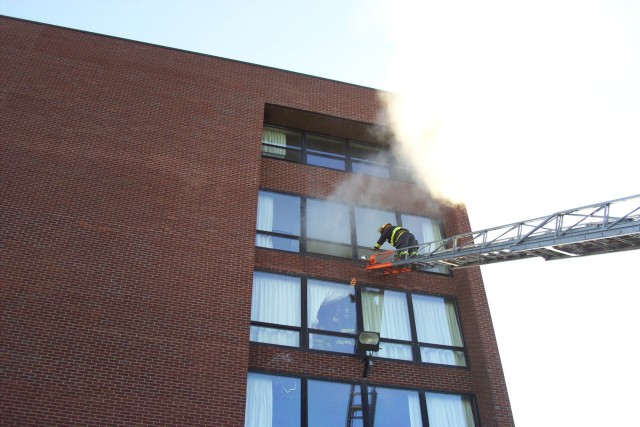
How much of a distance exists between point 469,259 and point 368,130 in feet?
15.4

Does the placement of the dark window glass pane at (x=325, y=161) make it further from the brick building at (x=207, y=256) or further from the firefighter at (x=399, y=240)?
the firefighter at (x=399, y=240)

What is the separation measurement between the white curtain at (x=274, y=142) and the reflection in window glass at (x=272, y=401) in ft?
17.0

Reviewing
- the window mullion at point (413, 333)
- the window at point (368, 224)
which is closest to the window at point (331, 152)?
the window at point (368, 224)

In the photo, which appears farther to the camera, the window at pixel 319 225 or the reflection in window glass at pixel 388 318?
the window at pixel 319 225

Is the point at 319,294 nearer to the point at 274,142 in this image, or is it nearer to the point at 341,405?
the point at 341,405

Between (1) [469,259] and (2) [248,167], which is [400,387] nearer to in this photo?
(1) [469,259]

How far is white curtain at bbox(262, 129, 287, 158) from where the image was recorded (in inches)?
492

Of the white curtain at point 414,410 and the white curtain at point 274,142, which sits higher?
the white curtain at point 274,142

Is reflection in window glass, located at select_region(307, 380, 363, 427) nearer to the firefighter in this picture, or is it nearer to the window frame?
the firefighter

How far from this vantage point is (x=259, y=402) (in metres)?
8.98

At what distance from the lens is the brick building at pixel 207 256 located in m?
8.23

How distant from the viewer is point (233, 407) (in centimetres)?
827

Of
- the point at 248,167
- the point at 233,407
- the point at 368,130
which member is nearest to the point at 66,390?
the point at 233,407

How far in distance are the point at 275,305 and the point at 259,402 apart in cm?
177
